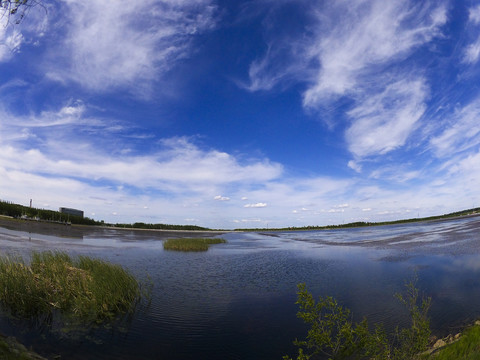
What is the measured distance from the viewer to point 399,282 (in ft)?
56.5

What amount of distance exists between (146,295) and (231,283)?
20.5ft

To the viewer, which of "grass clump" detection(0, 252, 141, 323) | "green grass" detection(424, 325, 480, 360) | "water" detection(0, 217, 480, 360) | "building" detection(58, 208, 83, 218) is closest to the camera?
"green grass" detection(424, 325, 480, 360)

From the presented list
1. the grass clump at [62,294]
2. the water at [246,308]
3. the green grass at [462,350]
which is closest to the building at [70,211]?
the water at [246,308]

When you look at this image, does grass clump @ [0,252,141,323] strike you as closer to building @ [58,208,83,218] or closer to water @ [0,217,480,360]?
water @ [0,217,480,360]

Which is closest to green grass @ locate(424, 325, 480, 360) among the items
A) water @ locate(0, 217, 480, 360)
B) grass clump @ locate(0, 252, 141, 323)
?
water @ locate(0, 217, 480, 360)

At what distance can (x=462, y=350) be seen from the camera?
6777 millimetres

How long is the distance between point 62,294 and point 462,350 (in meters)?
15.5

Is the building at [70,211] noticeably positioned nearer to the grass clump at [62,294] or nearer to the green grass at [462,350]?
the grass clump at [62,294]

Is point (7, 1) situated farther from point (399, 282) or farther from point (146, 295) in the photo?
point (399, 282)

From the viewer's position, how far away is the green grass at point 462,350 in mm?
6198

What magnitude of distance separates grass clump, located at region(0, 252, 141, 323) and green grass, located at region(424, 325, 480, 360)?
1233 cm

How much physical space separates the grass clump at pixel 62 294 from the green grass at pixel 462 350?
40.5ft

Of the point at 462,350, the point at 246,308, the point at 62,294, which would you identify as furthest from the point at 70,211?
the point at 462,350

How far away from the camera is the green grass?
620cm
